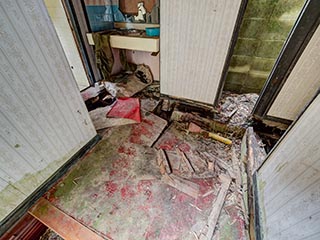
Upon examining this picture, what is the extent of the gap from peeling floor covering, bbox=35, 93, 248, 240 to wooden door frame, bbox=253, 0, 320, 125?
56cm

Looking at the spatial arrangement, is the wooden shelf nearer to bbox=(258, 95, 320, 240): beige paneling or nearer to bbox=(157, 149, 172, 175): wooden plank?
bbox=(157, 149, 172, 175): wooden plank

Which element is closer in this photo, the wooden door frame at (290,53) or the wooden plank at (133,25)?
the wooden door frame at (290,53)

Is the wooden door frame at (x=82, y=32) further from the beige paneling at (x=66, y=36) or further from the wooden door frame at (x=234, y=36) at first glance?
the wooden door frame at (x=234, y=36)

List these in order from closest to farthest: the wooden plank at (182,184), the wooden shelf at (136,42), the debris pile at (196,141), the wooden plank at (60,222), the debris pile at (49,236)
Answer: the wooden plank at (60,222)
the debris pile at (196,141)
the wooden plank at (182,184)
the debris pile at (49,236)
the wooden shelf at (136,42)

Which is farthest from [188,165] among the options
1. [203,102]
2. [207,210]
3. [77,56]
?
[77,56]

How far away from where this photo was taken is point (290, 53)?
5.30 feet

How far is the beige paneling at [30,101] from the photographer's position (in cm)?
108

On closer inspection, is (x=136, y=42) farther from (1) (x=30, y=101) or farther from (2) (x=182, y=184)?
(2) (x=182, y=184)

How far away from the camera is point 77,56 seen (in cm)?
287

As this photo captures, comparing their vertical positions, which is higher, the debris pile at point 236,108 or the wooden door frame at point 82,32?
the wooden door frame at point 82,32

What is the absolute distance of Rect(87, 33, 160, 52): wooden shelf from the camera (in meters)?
2.38

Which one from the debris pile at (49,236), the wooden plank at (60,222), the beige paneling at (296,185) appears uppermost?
the beige paneling at (296,185)

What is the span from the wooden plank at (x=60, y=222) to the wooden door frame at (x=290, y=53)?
2218mm

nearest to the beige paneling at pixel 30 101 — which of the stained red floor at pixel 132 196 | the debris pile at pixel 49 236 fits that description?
the stained red floor at pixel 132 196
